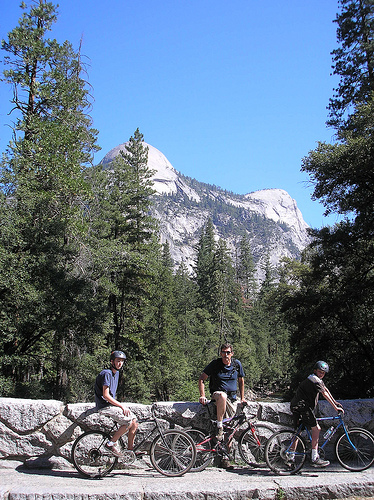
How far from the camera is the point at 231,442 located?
5.49 meters

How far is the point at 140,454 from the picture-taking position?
5199mm

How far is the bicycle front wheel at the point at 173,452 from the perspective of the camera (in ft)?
16.5

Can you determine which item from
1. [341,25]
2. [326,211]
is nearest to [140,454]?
[326,211]

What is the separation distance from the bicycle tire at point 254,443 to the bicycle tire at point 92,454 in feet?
5.64

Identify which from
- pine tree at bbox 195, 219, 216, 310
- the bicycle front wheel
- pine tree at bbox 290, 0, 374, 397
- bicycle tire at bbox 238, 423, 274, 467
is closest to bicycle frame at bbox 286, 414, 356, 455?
bicycle tire at bbox 238, 423, 274, 467

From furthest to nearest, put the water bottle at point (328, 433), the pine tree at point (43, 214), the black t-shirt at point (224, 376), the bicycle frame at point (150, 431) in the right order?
the pine tree at point (43, 214) < the black t-shirt at point (224, 376) < the water bottle at point (328, 433) < the bicycle frame at point (150, 431)

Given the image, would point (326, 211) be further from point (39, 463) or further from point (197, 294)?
point (197, 294)

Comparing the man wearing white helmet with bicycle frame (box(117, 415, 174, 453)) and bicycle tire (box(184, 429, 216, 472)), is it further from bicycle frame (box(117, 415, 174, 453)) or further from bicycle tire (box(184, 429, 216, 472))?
bicycle tire (box(184, 429, 216, 472))

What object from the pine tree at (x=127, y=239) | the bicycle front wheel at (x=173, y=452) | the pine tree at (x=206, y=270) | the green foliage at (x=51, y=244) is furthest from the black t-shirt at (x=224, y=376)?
the pine tree at (x=206, y=270)

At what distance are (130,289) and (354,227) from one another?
1404 centimetres

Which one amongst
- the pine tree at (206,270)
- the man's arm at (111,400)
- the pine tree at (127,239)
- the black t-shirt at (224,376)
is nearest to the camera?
the man's arm at (111,400)

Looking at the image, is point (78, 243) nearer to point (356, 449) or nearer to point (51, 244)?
point (51, 244)

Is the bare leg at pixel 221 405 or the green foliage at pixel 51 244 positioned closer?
the bare leg at pixel 221 405

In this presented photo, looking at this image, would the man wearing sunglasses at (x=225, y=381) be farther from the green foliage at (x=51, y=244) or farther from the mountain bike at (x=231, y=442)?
the green foliage at (x=51, y=244)
